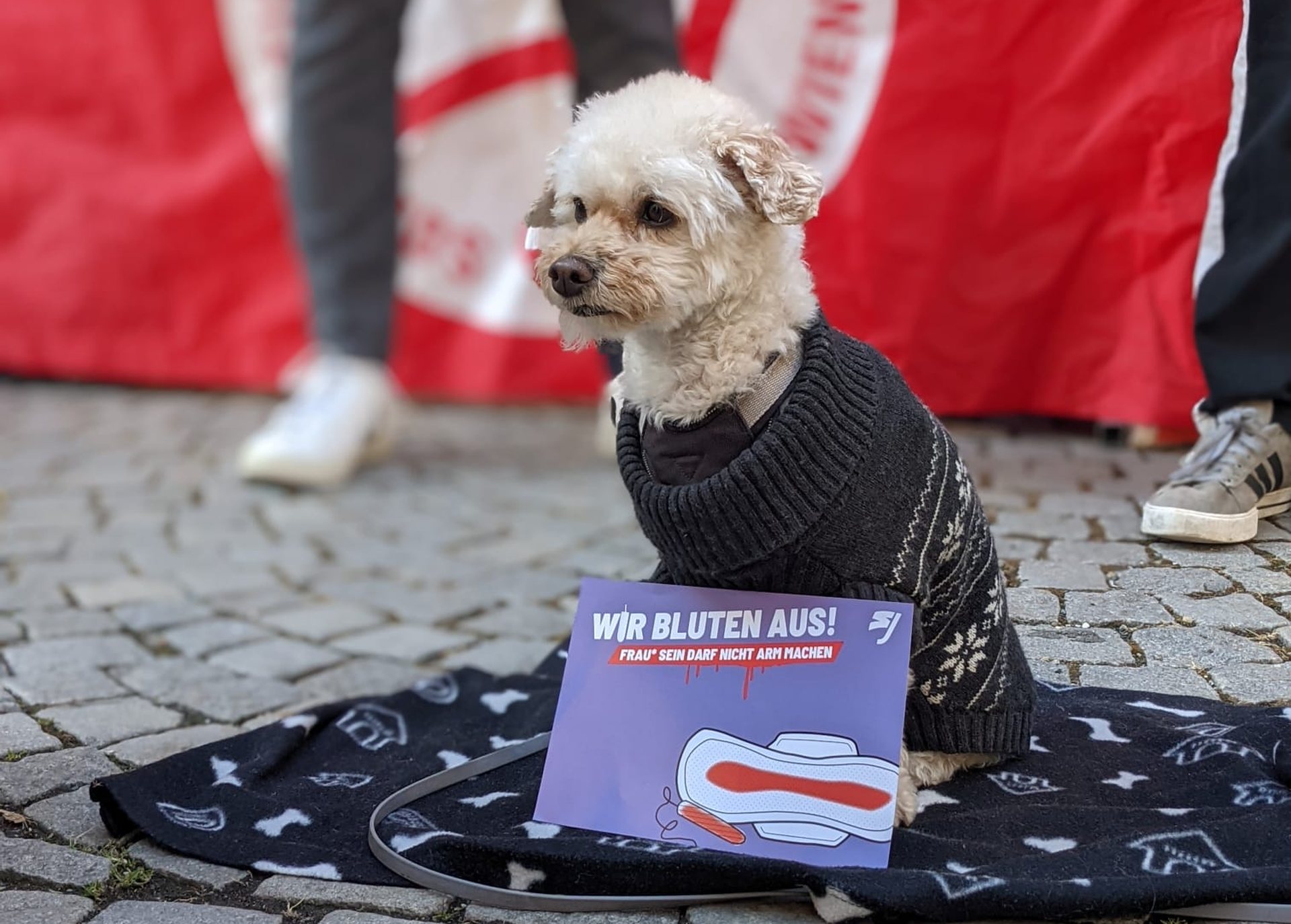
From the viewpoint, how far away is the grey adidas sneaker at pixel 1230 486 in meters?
1.96

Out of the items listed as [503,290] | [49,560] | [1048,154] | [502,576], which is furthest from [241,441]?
[1048,154]

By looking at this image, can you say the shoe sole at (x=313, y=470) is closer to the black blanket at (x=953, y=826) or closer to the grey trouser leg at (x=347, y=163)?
the grey trouser leg at (x=347, y=163)

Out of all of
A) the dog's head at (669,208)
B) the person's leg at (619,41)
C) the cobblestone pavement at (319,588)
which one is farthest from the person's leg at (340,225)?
the dog's head at (669,208)

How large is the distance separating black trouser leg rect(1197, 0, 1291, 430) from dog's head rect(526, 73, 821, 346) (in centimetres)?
72

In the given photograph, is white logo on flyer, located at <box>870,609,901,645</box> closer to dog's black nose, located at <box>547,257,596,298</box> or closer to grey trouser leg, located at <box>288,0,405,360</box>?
dog's black nose, located at <box>547,257,596,298</box>

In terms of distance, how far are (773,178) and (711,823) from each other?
896mm

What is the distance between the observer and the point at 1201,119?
2117 millimetres

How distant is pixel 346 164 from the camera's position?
4.21 m

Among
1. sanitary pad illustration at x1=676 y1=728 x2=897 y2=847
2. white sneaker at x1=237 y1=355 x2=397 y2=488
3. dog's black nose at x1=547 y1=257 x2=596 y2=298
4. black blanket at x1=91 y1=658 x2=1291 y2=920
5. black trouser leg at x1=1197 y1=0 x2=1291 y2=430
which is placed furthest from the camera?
white sneaker at x1=237 y1=355 x2=397 y2=488

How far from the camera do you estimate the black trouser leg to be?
1.96 meters

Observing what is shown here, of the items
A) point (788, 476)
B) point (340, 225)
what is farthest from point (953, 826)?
point (340, 225)

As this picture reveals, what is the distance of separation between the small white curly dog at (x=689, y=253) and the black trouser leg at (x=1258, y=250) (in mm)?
706

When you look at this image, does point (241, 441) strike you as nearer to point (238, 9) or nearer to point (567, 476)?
point (567, 476)

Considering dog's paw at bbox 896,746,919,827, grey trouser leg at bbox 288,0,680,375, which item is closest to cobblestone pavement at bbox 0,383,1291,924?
dog's paw at bbox 896,746,919,827
